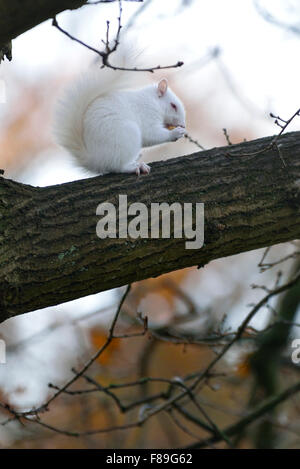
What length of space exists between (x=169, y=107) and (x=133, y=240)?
1307 mm

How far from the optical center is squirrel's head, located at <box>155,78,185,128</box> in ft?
11.4

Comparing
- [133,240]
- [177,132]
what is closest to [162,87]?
[177,132]

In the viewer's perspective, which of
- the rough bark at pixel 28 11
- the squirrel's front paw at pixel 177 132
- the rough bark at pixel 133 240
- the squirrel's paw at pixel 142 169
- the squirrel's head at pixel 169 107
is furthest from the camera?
the squirrel's head at pixel 169 107

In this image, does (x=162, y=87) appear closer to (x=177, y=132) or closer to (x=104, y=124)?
(x=177, y=132)

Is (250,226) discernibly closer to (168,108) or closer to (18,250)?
(18,250)

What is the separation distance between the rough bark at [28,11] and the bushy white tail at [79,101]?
125cm

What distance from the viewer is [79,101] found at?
303cm

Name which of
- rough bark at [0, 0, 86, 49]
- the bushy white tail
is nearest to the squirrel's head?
the bushy white tail

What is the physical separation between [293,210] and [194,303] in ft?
6.23

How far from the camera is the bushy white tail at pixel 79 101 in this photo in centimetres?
302

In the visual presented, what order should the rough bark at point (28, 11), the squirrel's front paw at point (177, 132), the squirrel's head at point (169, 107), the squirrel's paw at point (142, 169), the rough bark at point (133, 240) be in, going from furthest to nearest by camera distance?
the squirrel's head at point (169, 107)
the squirrel's front paw at point (177, 132)
the squirrel's paw at point (142, 169)
the rough bark at point (133, 240)
the rough bark at point (28, 11)

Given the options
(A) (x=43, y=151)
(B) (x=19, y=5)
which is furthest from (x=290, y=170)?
(A) (x=43, y=151)

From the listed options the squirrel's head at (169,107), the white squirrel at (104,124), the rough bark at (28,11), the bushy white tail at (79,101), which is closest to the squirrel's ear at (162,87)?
the squirrel's head at (169,107)

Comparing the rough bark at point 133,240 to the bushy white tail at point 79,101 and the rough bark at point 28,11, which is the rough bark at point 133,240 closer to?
the bushy white tail at point 79,101
